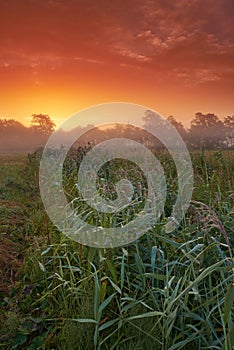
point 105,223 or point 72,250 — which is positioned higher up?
point 105,223

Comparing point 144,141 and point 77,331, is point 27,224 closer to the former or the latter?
point 77,331

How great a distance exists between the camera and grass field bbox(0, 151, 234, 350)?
6.97ft

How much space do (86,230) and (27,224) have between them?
231 centimetres

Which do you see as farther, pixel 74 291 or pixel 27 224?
pixel 27 224

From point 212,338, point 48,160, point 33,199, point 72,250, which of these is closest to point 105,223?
point 72,250

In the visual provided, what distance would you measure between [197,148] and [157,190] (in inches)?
159

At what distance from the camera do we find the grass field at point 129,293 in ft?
6.97

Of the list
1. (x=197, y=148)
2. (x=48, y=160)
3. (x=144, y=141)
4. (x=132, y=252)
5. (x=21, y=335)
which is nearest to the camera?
(x=21, y=335)

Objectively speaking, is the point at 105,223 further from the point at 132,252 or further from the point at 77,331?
the point at 77,331

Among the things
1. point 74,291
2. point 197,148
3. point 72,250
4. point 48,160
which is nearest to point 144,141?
point 197,148

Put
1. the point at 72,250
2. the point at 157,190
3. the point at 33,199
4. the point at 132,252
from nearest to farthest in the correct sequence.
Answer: the point at 132,252 → the point at 72,250 → the point at 157,190 → the point at 33,199

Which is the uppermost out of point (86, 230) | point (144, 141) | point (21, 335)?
point (144, 141)

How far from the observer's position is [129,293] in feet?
8.58

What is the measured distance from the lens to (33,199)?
6.96 metres
